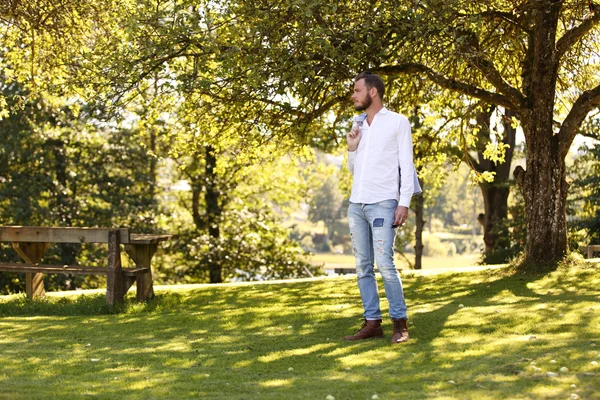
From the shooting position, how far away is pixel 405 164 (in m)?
6.89

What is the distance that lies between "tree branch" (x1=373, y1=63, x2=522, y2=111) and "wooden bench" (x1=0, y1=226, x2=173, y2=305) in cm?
443

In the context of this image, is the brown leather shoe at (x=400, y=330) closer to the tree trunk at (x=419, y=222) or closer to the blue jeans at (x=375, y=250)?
the blue jeans at (x=375, y=250)

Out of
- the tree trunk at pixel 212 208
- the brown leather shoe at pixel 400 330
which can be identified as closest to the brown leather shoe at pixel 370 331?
the brown leather shoe at pixel 400 330

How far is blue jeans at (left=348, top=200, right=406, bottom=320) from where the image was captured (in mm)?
6941

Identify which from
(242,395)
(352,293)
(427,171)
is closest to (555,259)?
(352,293)

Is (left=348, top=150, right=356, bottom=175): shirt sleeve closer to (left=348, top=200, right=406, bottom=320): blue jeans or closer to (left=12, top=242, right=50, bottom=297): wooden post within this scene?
(left=348, top=200, right=406, bottom=320): blue jeans

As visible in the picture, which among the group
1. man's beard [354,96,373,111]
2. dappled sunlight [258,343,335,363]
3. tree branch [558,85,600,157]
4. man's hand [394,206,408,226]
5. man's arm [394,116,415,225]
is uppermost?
tree branch [558,85,600,157]

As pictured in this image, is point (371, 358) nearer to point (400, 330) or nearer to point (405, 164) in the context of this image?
point (400, 330)

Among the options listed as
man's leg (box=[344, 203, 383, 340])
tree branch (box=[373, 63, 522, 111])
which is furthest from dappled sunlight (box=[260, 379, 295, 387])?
tree branch (box=[373, 63, 522, 111])

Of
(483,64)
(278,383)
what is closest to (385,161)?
(278,383)

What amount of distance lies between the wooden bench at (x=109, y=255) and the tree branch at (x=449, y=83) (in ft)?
14.5

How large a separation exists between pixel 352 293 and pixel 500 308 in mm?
3096

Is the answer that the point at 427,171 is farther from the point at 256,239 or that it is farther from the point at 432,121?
the point at 256,239

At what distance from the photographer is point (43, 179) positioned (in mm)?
24484
